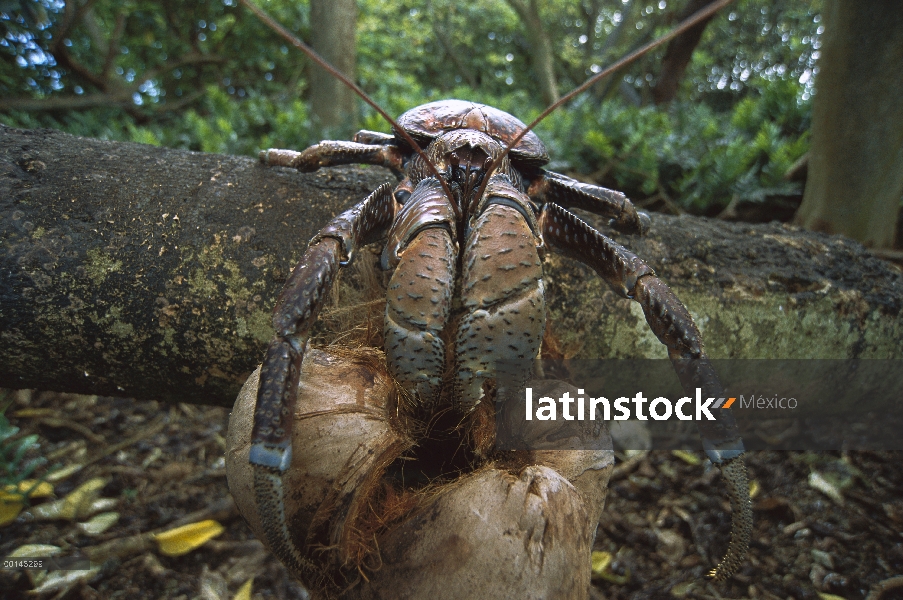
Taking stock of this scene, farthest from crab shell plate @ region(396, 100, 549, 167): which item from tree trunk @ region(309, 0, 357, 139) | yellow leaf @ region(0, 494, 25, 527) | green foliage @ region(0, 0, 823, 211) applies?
tree trunk @ region(309, 0, 357, 139)

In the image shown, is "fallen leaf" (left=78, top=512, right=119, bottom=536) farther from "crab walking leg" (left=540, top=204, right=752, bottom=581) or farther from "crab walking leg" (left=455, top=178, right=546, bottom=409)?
"crab walking leg" (left=540, top=204, right=752, bottom=581)

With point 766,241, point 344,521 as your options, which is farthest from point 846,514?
point 344,521

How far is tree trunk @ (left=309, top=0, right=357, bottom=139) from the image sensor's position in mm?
4188

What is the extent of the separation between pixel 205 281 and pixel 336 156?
1.69ft

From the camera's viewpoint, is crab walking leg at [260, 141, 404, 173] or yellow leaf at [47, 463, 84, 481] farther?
yellow leaf at [47, 463, 84, 481]

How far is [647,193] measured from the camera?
12.6ft

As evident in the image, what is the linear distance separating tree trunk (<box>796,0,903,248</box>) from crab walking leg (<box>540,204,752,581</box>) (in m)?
2.01

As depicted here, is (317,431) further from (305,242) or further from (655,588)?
(655,588)

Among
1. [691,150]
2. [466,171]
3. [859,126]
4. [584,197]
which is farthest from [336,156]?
[691,150]

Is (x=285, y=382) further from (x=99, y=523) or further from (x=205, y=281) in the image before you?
(x=99, y=523)

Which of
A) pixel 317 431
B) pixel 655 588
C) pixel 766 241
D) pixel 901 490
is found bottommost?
pixel 655 588

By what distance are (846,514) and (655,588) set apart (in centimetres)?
80

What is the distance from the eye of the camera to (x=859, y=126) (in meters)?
2.43

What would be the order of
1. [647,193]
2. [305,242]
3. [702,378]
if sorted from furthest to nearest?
[647,193]
[305,242]
[702,378]
